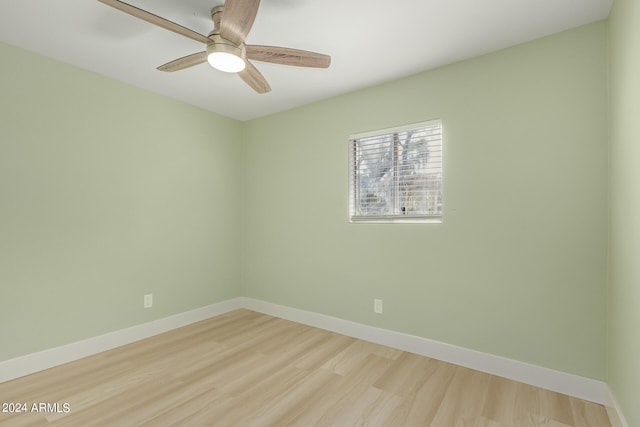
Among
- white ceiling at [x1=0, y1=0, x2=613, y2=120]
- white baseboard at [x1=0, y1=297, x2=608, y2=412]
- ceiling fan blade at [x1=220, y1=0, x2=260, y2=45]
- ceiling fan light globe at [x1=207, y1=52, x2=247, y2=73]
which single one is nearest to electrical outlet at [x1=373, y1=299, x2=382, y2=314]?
white baseboard at [x1=0, y1=297, x2=608, y2=412]

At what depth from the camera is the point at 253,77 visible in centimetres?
207

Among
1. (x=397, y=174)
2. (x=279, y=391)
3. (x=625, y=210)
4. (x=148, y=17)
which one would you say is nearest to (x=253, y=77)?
(x=148, y=17)

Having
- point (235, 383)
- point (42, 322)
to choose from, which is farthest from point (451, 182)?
point (42, 322)

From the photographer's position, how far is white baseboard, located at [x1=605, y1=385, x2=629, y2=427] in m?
1.56

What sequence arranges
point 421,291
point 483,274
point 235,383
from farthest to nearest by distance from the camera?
point 421,291 → point 483,274 → point 235,383

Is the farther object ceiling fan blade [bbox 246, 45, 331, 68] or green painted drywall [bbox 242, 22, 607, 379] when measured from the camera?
green painted drywall [bbox 242, 22, 607, 379]

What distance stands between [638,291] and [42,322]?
3.70m

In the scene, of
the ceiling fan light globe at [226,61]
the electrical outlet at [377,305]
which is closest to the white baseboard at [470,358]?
the electrical outlet at [377,305]

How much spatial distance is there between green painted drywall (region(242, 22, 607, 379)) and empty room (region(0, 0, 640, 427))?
1cm

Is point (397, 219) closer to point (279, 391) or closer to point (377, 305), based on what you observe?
point (377, 305)

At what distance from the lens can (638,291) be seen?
1348 millimetres

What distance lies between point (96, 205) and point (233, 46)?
1917 mm

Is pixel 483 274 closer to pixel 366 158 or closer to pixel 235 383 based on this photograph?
pixel 366 158

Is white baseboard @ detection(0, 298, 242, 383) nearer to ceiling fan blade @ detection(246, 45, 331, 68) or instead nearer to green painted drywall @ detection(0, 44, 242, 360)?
green painted drywall @ detection(0, 44, 242, 360)
